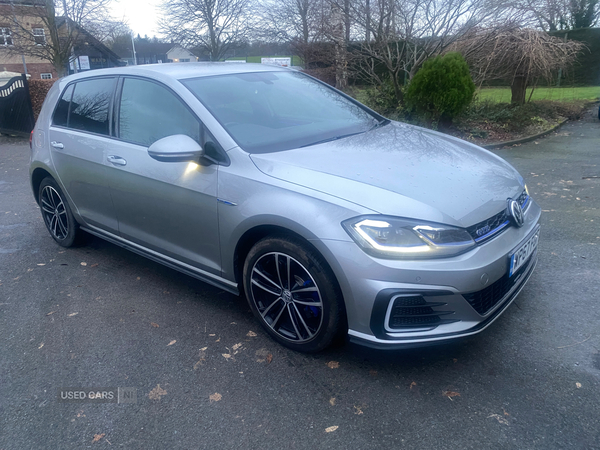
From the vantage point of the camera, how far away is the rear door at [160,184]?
10.4 ft

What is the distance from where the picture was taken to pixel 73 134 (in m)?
4.25

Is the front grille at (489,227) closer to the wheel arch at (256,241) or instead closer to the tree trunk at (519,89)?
the wheel arch at (256,241)

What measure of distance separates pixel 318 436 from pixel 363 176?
1387 mm

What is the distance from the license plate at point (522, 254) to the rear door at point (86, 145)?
3037 millimetres

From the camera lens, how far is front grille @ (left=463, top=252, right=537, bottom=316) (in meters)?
2.49

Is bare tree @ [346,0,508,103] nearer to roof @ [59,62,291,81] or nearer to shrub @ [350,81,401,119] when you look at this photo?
shrub @ [350,81,401,119]

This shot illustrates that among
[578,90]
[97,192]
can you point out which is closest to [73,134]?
[97,192]

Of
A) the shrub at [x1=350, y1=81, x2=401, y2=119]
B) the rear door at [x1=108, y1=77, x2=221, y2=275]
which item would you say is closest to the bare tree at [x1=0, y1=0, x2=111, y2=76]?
the shrub at [x1=350, y1=81, x2=401, y2=119]

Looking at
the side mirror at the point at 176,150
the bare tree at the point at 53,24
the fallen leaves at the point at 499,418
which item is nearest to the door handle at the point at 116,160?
the side mirror at the point at 176,150

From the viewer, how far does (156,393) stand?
2703mm

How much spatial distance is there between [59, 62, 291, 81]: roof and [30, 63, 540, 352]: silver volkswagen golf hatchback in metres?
0.02

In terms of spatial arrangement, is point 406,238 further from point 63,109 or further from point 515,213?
point 63,109

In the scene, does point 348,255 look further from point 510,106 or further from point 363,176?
point 510,106

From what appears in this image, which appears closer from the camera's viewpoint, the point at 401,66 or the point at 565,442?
the point at 565,442
